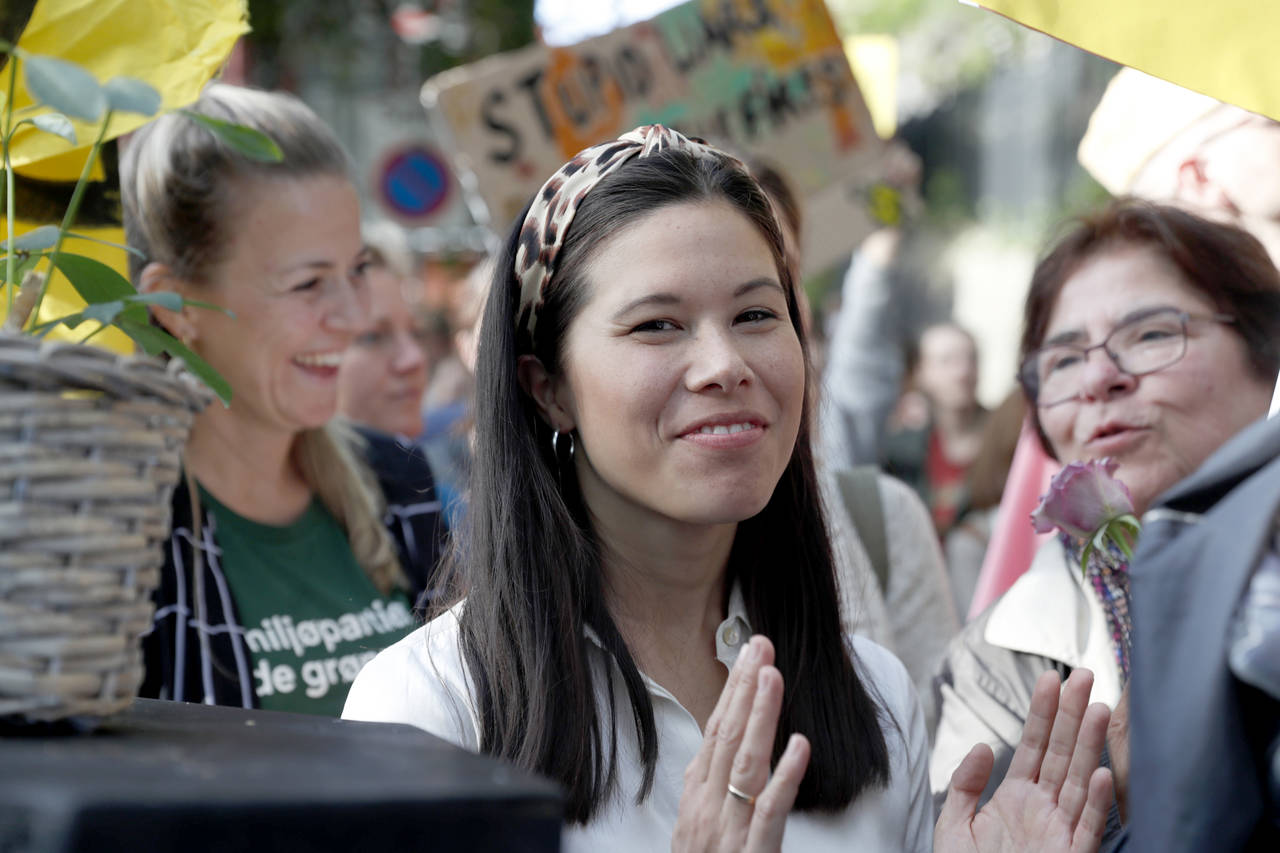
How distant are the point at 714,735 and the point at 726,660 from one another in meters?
0.54

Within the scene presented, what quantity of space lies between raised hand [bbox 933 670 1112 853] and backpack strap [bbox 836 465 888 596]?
126 centimetres

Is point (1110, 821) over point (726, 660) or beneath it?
beneath

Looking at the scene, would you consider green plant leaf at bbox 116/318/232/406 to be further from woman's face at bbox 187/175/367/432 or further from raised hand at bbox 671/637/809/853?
woman's face at bbox 187/175/367/432

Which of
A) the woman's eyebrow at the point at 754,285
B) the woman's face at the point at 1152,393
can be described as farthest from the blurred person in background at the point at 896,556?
the woman's eyebrow at the point at 754,285

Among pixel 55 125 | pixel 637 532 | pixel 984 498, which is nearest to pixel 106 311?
pixel 55 125

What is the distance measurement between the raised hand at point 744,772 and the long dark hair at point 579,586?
29 cm

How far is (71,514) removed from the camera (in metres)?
1.10

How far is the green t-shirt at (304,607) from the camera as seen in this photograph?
2.46 metres

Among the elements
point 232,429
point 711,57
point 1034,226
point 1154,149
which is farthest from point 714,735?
point 1034,226

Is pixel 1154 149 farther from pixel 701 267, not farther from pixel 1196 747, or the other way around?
pixel 1196 747

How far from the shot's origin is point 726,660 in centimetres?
199

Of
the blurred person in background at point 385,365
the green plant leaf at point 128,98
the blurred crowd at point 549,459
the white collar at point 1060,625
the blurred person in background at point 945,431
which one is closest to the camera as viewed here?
the green plant leaf at point 128,98

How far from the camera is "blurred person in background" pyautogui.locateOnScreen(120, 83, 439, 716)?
2.48m

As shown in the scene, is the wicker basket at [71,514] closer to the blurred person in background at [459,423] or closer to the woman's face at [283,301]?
the blurred person in background at [459,423]
